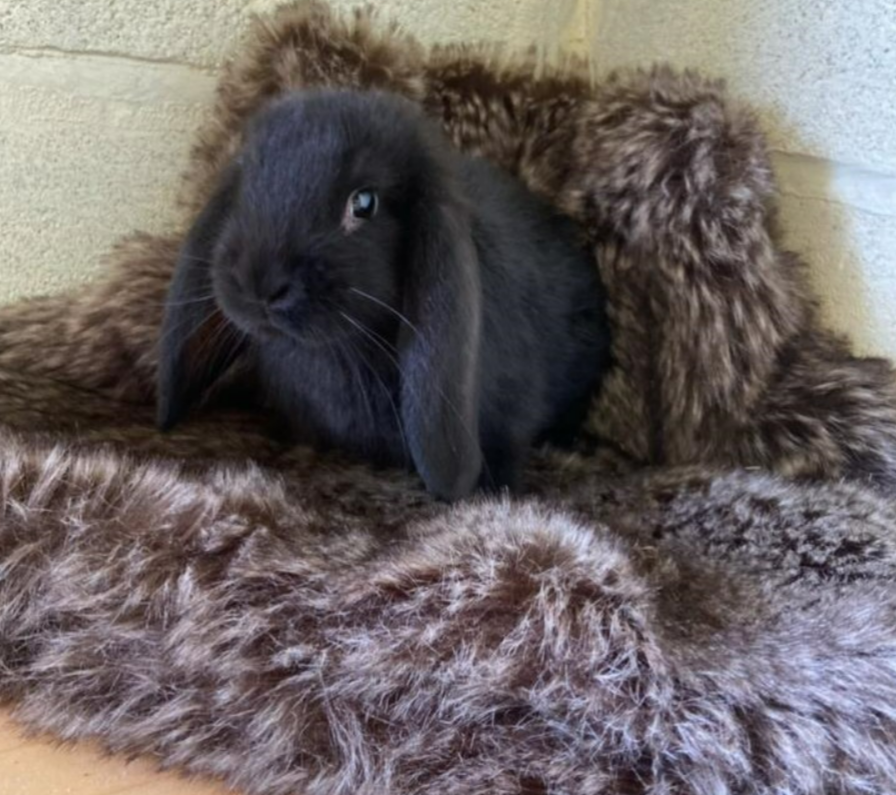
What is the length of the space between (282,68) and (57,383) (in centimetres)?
33

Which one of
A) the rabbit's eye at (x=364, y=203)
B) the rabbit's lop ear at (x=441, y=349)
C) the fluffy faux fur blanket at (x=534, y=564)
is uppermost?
the rabbit's eye at (x=364, y=203)

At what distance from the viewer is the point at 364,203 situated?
75 cm

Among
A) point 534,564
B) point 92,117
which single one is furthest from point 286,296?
point 92,117

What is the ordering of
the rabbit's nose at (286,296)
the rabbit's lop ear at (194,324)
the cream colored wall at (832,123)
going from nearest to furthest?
the rabbit's nose at (286,296) → the rabbit's lop ear at (194,324) → the cream colored wall at (832,123)

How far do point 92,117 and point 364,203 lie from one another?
15.8 inches

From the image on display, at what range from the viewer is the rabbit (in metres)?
0.73

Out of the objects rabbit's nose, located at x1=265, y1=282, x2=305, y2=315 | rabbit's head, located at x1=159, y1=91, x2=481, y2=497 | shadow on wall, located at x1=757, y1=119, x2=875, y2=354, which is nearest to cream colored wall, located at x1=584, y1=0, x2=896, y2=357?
shadow on wall, located at x1=757, y1=119, x2=875, y2=354

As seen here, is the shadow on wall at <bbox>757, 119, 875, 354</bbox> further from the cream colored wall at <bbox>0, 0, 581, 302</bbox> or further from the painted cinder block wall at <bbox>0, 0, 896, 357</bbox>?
the cream colored wall at <bbox>0, 0, 581, 302</bbox>

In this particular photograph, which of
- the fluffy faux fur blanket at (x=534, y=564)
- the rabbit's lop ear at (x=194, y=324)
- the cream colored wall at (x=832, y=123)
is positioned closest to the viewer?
the fluffy faux fur blanket at (x=534, y=564)

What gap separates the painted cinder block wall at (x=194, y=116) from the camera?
3.15 feet

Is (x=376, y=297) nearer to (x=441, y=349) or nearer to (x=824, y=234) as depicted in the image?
(x=441, y=349)

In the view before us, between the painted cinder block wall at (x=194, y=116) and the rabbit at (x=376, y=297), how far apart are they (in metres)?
0.25

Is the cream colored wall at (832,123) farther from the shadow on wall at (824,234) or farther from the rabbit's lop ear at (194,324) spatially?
the rabbit's lop ear at (194,324)

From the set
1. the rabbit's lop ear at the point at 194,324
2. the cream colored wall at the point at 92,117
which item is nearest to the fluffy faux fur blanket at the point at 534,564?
the rabbit's lop ear at the point at 194,324
